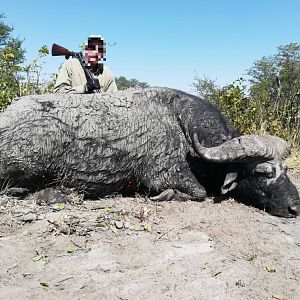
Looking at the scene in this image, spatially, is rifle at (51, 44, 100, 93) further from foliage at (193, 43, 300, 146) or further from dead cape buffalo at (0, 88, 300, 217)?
foliage at (193, 43, 300, 146)

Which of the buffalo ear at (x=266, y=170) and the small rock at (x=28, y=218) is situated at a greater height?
the buffalo ear at (x=266, y=170)

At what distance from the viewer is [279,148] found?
5.84 metres

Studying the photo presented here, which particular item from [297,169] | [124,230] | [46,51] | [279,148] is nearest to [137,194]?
[124,230]

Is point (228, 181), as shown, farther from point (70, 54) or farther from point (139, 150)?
point (70, 54)

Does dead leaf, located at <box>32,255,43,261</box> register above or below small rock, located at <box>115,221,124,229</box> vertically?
below

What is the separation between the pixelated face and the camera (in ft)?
24.4

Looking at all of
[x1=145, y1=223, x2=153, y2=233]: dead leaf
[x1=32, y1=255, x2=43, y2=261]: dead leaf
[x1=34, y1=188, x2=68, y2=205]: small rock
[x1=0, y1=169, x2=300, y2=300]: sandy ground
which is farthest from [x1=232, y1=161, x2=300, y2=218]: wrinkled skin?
[x1=32, y1=255, x2=43, y2=261]: dead leaf

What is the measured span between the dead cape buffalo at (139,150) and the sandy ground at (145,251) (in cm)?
28

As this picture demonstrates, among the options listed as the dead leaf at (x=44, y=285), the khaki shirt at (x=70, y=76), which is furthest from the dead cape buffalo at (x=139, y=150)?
the dead leaf at (x=44, y=285)

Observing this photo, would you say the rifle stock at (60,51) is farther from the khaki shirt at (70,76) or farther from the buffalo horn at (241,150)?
the buffalo horn at (241,150)

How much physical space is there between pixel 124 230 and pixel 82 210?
79cm

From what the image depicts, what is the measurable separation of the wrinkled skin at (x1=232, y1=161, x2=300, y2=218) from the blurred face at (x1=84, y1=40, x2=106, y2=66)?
3.08 meters

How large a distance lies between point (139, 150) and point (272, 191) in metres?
1.67

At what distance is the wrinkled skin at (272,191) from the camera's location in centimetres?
552
